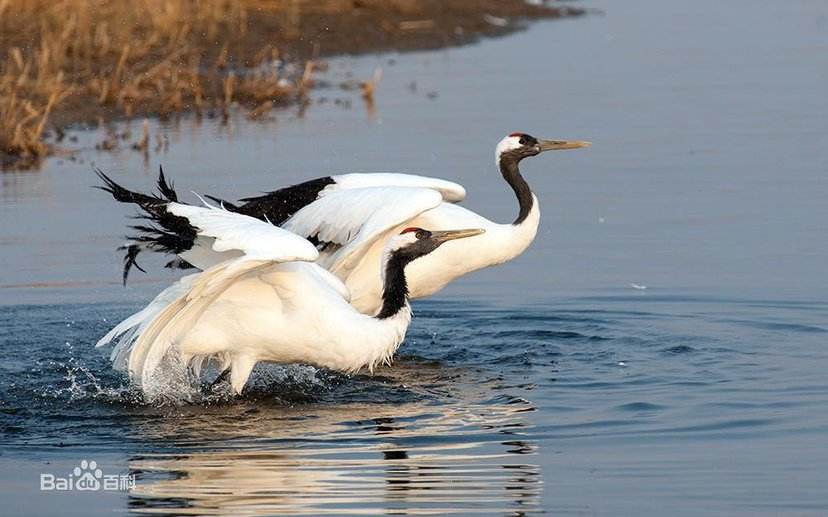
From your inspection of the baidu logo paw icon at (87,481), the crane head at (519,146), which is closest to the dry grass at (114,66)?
the crane head at (519,146)

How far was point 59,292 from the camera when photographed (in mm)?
10273

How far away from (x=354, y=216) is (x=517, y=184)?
1.30m

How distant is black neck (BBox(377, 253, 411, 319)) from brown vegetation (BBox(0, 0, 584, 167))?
5.72 meters

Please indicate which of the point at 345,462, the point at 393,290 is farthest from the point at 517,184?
the point at 345,462

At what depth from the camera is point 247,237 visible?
7.42 metres

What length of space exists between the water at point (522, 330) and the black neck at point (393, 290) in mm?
424

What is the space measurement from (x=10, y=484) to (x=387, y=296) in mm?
2268

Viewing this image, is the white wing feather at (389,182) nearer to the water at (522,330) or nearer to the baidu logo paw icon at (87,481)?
the water at (522,330)

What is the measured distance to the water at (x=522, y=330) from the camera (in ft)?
21.6

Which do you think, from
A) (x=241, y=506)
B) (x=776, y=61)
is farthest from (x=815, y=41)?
(x=241, y=506)

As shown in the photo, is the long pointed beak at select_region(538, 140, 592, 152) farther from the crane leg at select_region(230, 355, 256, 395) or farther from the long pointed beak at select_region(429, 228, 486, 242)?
the crane leg at select_region(230, 355, 256, 395)

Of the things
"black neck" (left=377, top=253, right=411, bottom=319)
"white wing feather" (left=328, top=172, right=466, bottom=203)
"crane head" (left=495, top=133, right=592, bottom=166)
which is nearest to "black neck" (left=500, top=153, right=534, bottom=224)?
"crane head" (left=495, top=133, right=592, bottom=166)

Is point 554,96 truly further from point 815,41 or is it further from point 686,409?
point 686,409

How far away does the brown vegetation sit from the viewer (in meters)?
14.6
